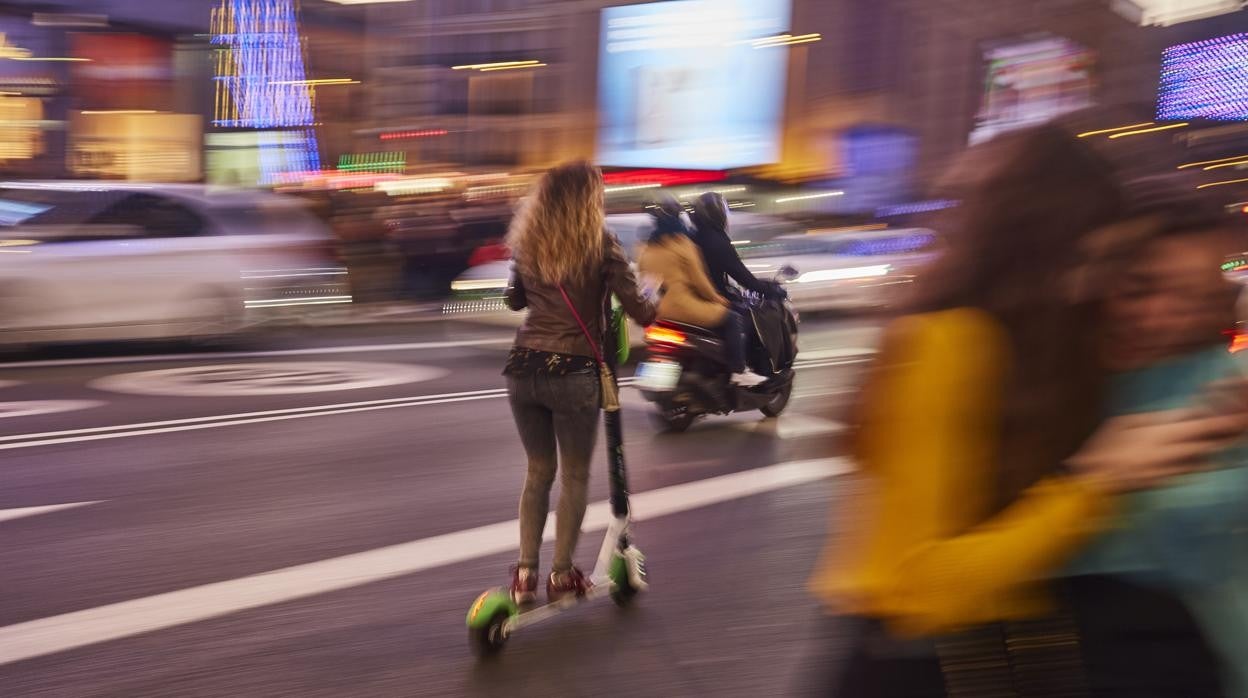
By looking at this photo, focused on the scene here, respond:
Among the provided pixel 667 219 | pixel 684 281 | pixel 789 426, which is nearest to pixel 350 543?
pixel 667 219

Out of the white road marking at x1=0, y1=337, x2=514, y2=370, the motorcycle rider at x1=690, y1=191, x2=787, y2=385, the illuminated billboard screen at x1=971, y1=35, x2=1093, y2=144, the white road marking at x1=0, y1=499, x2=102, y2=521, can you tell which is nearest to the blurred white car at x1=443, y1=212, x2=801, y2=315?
the white road marking at x1=0, y1=337, x2=514, y2=370

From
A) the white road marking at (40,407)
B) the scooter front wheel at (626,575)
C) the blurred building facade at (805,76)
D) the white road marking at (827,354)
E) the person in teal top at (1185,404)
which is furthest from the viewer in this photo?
the blurred building facade at (805,76)

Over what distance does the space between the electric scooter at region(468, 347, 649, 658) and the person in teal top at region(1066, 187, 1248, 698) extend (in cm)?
312

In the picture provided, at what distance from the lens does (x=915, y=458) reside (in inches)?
66.2

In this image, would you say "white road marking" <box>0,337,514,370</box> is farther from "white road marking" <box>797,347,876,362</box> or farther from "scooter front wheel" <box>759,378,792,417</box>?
"scooter front wheel" <box>759,378,792,417</box>

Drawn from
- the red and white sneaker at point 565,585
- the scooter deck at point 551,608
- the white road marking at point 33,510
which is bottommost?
the white road marking at point 33,510

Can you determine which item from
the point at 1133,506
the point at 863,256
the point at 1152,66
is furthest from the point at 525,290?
the point at 1152,66

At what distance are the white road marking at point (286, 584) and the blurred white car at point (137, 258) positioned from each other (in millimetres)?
7027

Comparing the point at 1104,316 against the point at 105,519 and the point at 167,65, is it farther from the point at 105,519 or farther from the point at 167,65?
the point at 167,65

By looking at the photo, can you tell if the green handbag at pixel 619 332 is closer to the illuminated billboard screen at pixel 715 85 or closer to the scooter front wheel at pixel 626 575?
the scooter front wheel at pixel 626 575

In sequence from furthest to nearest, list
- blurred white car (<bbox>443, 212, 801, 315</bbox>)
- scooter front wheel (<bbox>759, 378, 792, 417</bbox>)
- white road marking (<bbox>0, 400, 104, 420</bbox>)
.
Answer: blurred white car (<bbox>443, 212, 801, 315</bbox>) < scooter front wheel (<bbox>759, 378, 792, 417</bbox>) < white road marking (<bbox>0, 400, 104, 420</bbox>)

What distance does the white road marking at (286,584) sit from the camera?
4738 mm

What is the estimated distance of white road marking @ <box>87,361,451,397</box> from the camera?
1083cm

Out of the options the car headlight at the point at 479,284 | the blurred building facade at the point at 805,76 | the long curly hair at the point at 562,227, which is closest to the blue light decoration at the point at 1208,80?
the blurred building facade at the point at 805,76
